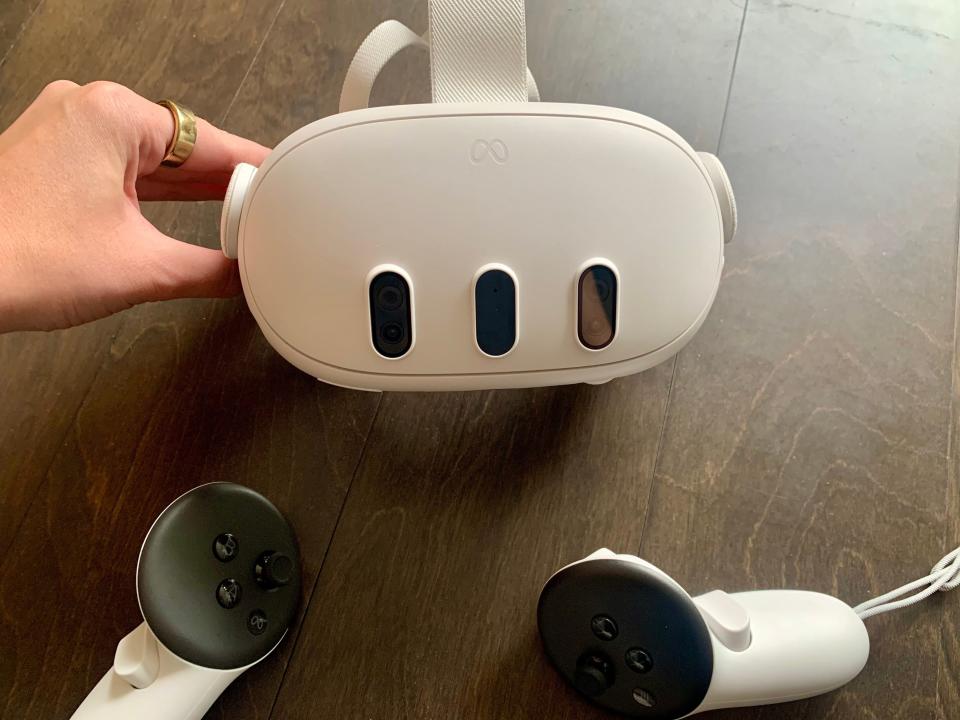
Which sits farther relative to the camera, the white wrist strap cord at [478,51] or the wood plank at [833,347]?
the wood plank at [833,347]

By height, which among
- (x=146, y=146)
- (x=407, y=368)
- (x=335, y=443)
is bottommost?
(x=335, y=443)

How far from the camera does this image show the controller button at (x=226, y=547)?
0.62 meters

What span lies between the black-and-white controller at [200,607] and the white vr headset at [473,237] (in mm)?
173

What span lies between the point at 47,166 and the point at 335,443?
0.32 m

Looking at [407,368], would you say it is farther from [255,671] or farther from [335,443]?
[255,671]

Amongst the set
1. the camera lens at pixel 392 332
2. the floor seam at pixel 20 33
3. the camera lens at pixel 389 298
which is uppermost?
the floor seam at pixel 20 33

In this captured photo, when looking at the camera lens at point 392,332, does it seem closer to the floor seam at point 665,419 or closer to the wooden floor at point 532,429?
the wooden floor at point 532,429

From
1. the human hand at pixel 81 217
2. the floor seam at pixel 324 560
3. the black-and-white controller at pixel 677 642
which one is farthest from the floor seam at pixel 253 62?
the black-and-white controller at pixel 677 642

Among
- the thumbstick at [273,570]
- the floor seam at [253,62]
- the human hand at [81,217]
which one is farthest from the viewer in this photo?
the floor seam at [253,62]

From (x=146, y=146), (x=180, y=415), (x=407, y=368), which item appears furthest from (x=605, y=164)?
→ (x=180, y=415)

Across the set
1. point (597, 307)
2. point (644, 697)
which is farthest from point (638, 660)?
point (597, 307)

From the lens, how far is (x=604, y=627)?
0.60 metres

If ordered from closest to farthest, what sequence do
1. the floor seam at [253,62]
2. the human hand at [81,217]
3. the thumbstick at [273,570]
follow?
the human hand at [81,217], the thumbstick at [273,570], the floor seam at [253,62]

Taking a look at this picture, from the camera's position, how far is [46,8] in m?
0.80
